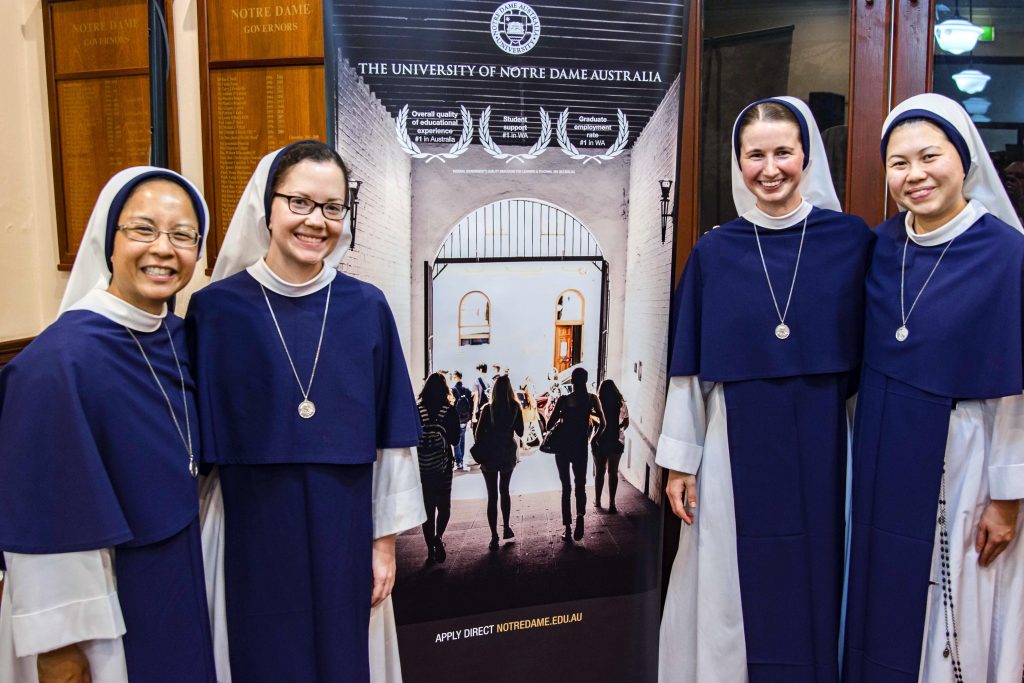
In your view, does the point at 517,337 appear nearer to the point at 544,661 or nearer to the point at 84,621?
the point at 544,661

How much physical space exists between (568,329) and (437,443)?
1.80ft

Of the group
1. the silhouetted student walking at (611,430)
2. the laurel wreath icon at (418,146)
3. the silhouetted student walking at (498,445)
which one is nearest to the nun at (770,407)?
the silhouetted student walking at (611,430)

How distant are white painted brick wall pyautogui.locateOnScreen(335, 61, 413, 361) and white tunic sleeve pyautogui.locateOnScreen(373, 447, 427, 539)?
1.61ft

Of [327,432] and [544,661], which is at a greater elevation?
[327,432]

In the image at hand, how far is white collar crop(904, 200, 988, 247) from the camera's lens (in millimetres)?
1956

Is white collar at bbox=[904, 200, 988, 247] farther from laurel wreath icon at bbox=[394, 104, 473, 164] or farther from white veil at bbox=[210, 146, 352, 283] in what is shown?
white veil at bbox=[210, 146, 352, 283]

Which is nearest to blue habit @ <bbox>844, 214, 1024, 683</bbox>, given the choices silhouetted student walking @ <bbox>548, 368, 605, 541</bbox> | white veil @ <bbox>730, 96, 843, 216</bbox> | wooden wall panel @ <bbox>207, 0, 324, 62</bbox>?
white veil @ <bbox>730, 96, 843, 216</bbox>

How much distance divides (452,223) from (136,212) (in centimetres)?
97

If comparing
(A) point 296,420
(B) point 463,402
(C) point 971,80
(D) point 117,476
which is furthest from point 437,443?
(C) point 971,80

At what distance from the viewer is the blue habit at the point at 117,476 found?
1.39 m

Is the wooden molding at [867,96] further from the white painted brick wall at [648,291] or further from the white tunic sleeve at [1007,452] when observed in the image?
the white tunic sleeve at [1007,452]

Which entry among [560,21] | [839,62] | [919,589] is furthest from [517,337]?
[839,62]

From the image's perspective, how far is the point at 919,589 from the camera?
6.55 feet

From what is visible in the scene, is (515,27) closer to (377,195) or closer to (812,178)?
(377,195)
